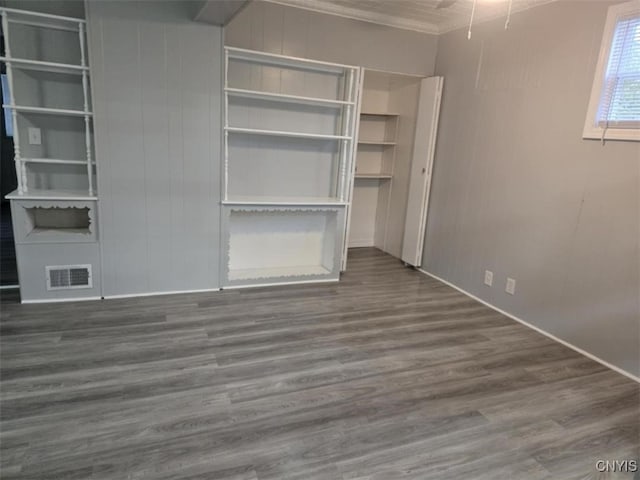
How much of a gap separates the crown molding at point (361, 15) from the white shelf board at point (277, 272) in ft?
8.39

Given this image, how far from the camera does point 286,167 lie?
413cm

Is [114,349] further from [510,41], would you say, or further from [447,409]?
[510,41]

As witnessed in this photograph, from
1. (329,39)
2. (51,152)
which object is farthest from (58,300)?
(329,39)

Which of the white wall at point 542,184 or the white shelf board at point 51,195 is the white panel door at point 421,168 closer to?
the white wall at point 542,184

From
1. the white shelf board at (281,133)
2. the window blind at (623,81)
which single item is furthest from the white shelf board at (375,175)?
the window blind at (623,81)

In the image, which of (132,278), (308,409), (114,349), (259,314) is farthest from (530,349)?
(132,278)

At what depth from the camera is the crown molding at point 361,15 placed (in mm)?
3798

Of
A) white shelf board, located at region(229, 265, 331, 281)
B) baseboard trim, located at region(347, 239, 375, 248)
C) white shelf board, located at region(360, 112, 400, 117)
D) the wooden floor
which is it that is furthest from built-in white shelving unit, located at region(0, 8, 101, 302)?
baseboard trim, located at region(347, 239, 375, 248)

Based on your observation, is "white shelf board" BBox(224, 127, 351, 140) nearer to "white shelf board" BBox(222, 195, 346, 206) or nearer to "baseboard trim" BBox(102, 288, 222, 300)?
"white shelf board" BBox(222, 195, 346, 206)

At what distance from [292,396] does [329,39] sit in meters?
3.36

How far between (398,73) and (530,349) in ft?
10.0

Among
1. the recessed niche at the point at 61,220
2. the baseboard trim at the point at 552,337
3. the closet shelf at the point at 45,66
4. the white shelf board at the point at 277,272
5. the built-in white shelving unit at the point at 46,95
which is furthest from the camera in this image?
the white shelf board at the point at 277,272

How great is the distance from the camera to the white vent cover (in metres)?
3.21

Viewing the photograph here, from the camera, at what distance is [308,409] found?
2162 millimetres
